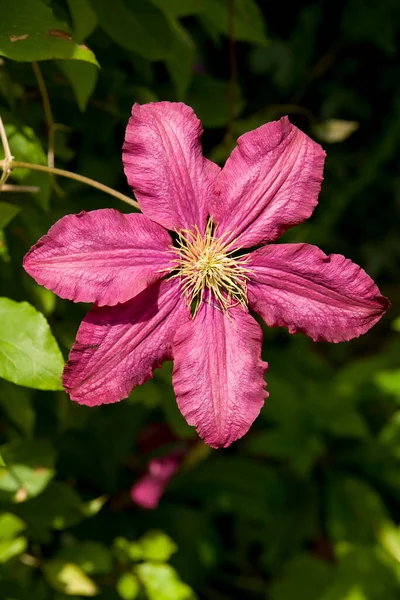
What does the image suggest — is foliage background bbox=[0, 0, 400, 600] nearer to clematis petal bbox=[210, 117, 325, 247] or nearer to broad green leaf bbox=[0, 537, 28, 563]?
broad green leaf bbox=[0, 537, 28, 563]

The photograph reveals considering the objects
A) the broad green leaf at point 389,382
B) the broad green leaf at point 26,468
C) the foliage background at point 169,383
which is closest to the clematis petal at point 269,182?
the foliage background at point 169,383

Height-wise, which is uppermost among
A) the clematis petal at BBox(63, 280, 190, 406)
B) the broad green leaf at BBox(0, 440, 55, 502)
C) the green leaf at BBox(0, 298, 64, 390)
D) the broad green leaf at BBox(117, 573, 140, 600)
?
the clematis petal at BBox(63, 280, 190, 406)

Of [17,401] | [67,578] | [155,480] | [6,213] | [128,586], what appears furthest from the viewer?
[155,480]

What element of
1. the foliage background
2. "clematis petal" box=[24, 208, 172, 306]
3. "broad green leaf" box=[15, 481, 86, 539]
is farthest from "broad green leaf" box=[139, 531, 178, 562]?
"clematis petal" box=[24, 208, 172, 306]

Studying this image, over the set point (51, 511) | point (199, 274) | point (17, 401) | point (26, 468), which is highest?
point (199, 274)

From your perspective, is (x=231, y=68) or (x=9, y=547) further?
(x=231, y=68)

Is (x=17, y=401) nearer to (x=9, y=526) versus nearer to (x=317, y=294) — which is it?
(x=9, y=526)

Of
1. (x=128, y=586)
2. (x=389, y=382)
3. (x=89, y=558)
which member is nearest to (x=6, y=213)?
(x=89, y=558)
